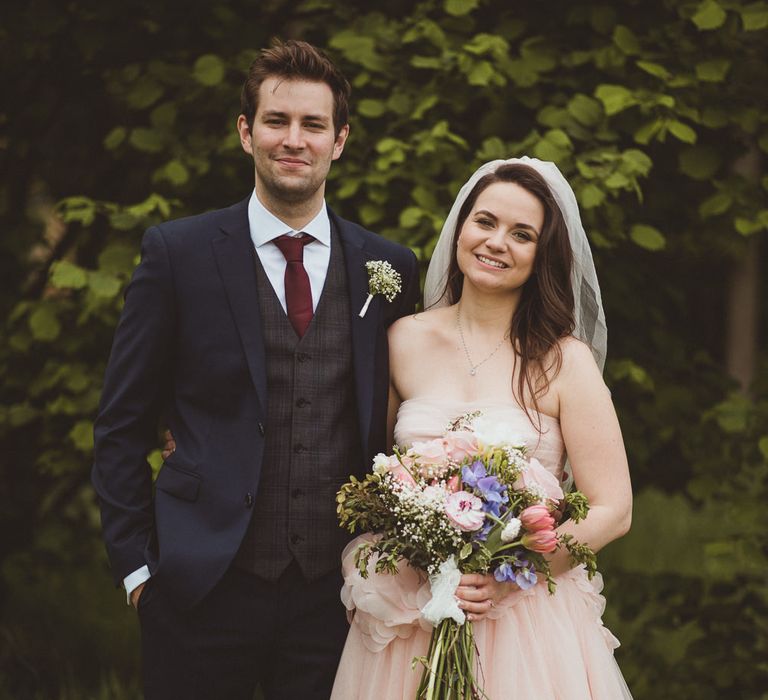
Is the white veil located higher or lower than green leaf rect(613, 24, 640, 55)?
lower

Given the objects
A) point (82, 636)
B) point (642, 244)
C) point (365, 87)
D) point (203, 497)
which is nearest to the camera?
point (203, 497)

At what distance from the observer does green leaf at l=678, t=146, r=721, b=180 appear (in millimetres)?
3754

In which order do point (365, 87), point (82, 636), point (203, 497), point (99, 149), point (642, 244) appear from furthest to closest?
point (82, 636), point (99, 149), point (365, 87), point (642, 244), point (203, 497)

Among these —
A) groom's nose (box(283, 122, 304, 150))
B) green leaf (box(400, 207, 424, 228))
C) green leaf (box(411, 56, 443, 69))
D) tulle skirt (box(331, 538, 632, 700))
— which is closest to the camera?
tulle skirt (box(331, 538, 632, 700))

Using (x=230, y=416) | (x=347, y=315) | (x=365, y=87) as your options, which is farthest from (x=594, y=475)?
(x=365, y=87)

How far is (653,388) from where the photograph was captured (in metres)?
4.00

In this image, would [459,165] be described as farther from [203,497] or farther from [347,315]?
[203,497]

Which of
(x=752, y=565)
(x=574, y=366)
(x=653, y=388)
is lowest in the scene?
(x=752, y=565)

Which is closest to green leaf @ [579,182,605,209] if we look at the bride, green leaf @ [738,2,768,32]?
the bride

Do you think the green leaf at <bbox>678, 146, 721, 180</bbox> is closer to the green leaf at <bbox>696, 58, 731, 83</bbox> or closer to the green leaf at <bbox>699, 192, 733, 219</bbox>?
the green leaf at <bbox>699, 192, 733, 219</bbox>

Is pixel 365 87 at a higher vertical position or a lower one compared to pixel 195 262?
higher

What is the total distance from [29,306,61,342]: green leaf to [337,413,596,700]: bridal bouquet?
6.21ft

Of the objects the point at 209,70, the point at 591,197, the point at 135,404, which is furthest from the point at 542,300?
the point at 209,70

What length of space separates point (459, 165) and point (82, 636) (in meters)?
2.93
